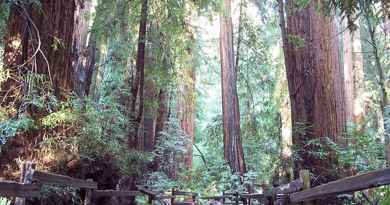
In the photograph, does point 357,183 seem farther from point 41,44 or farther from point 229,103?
point 229,103

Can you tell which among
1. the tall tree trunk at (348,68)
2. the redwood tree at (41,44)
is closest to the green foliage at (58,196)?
the redwood tree at (41,44)

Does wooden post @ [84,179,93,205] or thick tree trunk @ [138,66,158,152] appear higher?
thick tree trunk @ [138,66,158,152]

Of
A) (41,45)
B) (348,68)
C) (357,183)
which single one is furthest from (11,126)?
(348,68)

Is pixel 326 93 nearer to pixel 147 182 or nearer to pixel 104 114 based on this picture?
pixel 104 114

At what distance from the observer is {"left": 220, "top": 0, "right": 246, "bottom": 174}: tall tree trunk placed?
13.0m

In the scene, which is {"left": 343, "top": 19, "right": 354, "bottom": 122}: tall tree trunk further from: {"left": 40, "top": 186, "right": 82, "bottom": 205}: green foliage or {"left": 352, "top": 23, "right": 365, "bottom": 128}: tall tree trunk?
{"left": 40, "top": 186, "right": 82, "bottom": 205}: green foliage

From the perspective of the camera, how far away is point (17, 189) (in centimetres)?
354

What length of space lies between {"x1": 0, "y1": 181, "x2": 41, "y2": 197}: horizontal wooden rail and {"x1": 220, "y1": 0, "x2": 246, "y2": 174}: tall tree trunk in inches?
372

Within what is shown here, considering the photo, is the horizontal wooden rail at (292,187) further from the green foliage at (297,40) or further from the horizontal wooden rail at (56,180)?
the horizontal wooden rail at (56,180)

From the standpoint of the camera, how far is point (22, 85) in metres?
5.41

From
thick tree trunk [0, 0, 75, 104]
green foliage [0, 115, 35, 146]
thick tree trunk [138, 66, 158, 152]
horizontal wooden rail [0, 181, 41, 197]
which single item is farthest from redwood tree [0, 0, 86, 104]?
thick tree trunk [138, 66, 158, 152]

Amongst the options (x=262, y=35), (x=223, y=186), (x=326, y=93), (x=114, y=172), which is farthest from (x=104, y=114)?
(x=262, y=35)

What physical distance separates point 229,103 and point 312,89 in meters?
5.53

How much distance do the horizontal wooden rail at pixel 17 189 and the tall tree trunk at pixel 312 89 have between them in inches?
195
